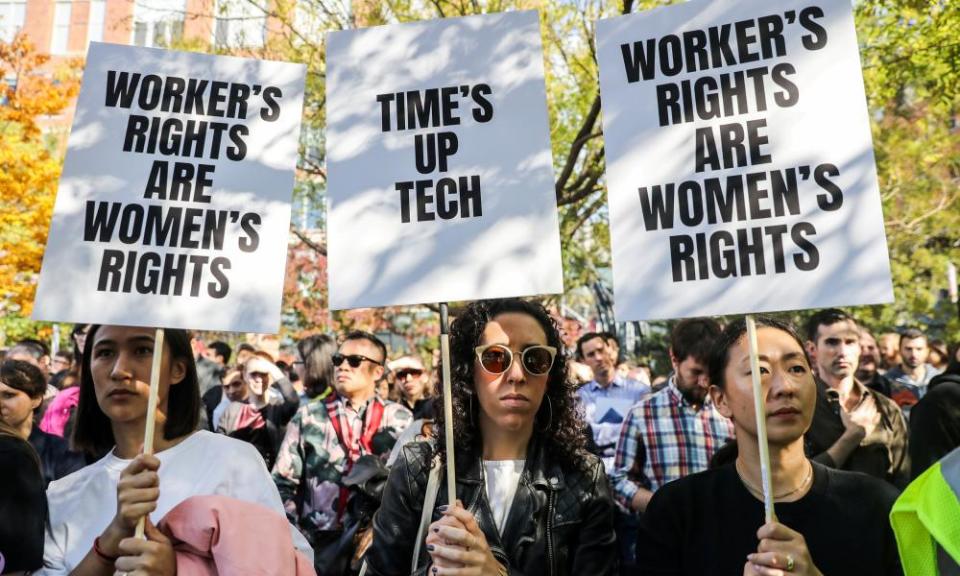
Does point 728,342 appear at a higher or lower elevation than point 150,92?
lower

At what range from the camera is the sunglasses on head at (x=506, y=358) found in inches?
128

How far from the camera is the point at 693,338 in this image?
555cm

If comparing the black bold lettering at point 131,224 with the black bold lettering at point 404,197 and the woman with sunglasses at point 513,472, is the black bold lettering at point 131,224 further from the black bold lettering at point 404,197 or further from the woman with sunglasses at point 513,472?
the woman with sunglasses at point 513,472

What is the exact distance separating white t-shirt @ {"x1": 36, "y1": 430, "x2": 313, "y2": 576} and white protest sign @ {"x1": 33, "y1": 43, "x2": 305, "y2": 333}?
17.5 inches

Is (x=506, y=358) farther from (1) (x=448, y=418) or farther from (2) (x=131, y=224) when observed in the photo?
(2) (x=131, y=224)

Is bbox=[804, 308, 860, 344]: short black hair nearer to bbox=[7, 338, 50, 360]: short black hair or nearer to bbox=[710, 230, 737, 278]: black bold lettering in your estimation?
bbox=[710, 230, 737, 278]: black bold lettering

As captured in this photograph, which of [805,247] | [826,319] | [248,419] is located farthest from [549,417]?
[248,419]

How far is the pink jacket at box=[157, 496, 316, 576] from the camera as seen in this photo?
262 centimetres

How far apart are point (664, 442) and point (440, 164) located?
2.76m

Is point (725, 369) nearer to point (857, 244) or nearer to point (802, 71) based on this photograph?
point (857, 244)

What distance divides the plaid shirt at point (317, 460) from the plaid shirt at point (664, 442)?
149 centimetres

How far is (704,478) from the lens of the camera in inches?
120

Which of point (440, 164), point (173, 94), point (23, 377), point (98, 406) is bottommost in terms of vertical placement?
point (98, 406)

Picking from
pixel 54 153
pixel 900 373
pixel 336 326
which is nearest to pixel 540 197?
pixel 900 373
